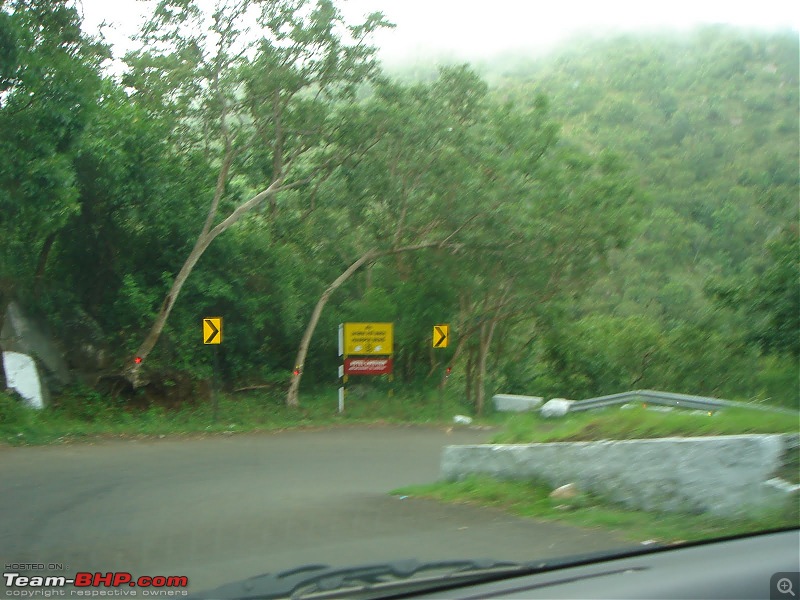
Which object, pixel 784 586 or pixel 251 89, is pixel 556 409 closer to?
pixel 251 89

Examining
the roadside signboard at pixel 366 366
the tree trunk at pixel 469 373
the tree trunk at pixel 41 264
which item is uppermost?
the tree trunk at pixel 41 264

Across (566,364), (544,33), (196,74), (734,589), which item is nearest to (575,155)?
(566,364)

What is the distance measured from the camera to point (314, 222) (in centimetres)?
2500

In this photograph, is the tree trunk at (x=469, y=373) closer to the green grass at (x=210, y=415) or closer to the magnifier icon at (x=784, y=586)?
the green grass at (x=210, y=415)

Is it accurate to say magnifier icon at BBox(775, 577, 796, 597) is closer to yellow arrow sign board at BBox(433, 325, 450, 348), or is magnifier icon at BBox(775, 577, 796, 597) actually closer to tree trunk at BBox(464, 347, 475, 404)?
yellow arrow sign board at BBox(433, 325, 450, 348)

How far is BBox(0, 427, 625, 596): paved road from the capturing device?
608 cm

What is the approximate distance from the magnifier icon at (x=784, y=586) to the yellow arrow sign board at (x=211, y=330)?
56.5 feet

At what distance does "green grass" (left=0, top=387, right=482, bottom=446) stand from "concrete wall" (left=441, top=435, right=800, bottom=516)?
36.5ft

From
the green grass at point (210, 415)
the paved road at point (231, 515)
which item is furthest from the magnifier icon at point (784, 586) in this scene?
the green grass at point (210, 415)

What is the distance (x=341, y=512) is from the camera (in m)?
8.50

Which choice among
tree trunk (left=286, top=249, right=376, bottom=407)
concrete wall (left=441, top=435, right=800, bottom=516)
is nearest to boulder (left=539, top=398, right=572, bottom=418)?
tree trunk (left=286, top=249, right=376, bottom=407)

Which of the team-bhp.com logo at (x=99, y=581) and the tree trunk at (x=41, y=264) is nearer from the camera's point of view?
the team-bhp.com logo at (x=99, y=581)

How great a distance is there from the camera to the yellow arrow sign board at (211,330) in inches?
782

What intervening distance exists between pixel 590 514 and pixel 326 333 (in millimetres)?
18958
